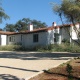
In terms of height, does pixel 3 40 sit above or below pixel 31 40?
above

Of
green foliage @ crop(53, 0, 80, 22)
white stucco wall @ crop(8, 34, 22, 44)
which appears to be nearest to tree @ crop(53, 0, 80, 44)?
green foliage @ crop(53, 0, 80, 22)

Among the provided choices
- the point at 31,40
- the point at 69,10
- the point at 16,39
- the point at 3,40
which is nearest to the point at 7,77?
the point at 69,10

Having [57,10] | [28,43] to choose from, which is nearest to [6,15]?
[57,10]

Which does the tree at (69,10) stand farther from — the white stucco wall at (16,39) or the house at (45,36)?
the white stucco wall at (16,39)

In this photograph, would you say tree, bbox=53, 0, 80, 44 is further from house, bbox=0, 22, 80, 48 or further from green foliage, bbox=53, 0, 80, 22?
house, bbox=0, 22, 80, 48

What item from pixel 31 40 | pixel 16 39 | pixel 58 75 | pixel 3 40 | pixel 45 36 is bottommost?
pixel 58 75

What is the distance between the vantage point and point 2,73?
1489cm

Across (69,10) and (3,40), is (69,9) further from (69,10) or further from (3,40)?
(3,40)

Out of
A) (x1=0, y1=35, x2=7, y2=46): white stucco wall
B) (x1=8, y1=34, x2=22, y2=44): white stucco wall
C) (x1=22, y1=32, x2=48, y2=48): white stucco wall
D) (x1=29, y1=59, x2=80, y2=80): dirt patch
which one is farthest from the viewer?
(x1=0, y1=35, x2=7, y2=46): white stucco wall

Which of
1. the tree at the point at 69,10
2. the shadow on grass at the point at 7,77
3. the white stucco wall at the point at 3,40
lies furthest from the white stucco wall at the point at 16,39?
the shadow on grass at the point at 7,77

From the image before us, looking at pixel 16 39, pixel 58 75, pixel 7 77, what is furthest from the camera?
pixel 16 39

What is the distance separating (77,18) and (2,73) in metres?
11.0

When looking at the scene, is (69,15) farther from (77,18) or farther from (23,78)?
(23,78)

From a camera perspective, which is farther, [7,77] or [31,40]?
[31,40]
